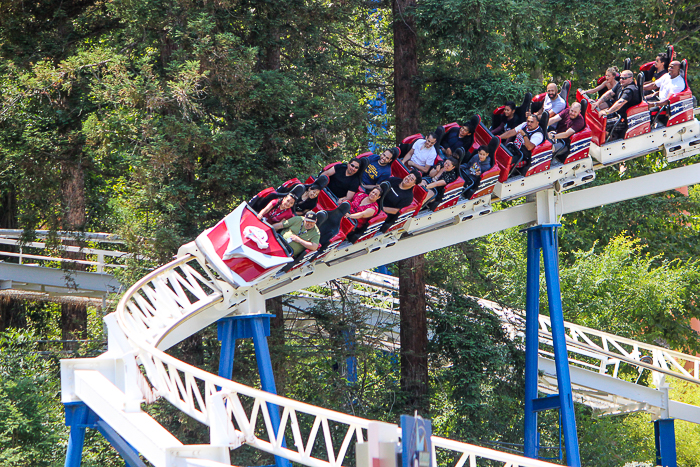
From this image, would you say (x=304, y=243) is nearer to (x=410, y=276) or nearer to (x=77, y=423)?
(x=77, y=423)

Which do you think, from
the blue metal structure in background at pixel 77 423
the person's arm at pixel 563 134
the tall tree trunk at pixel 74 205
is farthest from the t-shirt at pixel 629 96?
the tall tree trunk at pixel 74 205

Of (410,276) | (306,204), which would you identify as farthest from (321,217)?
(410,276)

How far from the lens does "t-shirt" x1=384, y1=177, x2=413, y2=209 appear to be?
9477mm

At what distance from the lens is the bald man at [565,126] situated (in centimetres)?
1033

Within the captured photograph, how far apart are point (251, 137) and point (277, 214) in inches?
150

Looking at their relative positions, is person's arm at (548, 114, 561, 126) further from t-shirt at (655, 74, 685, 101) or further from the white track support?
t-shirt at (655, 74, 685, 101)

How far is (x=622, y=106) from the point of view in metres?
10.6

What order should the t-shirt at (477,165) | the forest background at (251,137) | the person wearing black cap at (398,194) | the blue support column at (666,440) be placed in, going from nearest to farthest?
the person wearing black cap at (398,194) < the t-shirt at (477,165) < the forest background at (251,137) < the blue support column at (666,440)

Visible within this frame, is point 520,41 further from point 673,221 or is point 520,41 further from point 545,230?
point 673,221

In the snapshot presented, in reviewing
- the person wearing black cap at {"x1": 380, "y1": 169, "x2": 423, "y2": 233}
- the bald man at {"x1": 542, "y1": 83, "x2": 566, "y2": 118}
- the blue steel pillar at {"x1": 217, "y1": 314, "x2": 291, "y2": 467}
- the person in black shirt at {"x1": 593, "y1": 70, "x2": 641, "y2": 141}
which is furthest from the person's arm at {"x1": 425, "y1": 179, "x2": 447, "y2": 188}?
the blue steel pillar at {"x1": 217, "y1": 314, "x2": 291, "y2": 467}

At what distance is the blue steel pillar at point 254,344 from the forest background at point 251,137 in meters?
2.72

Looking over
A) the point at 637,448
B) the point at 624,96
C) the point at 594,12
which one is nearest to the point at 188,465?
the point at 624,96

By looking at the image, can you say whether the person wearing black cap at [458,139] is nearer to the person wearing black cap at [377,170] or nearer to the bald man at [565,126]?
the person wearing black cap at [377,170]

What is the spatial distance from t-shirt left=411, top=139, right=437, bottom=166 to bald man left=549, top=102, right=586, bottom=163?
157 centimetres
